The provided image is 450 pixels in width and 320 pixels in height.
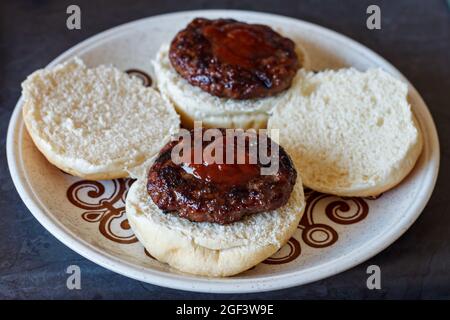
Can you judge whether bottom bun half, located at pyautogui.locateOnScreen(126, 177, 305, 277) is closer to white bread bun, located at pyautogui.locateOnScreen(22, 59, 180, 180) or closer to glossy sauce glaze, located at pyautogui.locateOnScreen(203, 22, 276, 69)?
white bread bun, located at pyautogui.locateOnScreen(22, 59, 180, 180)

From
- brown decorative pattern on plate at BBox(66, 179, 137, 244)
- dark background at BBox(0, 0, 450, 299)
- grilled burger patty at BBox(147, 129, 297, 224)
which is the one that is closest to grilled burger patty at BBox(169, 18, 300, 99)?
grilled burger patty at BBox(147, 129, 297, 224)

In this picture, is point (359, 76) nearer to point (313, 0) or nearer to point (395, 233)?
point (395, 233)

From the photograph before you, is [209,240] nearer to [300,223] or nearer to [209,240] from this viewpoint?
[209,240]

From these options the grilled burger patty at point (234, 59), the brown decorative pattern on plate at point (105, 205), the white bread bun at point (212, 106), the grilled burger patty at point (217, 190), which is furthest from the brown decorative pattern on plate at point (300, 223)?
the grilled burger patty at point (234, 59)

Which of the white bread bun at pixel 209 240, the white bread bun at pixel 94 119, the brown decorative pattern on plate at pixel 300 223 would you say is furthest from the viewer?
the white bread bun at pixel 94 119

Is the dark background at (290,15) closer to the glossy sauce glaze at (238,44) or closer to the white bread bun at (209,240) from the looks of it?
the white bread bun at (209,240)

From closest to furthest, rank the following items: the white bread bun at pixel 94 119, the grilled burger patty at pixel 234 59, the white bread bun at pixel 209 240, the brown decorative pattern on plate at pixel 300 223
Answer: the white bread bun at pixel 209 240
the brown decorative pattern on plate at pixel 300 223
the white bread bun at pixel 94 119
the grilled burger patty at pixel 234 59

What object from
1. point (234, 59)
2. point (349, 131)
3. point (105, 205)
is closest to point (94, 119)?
point (105, 205)
